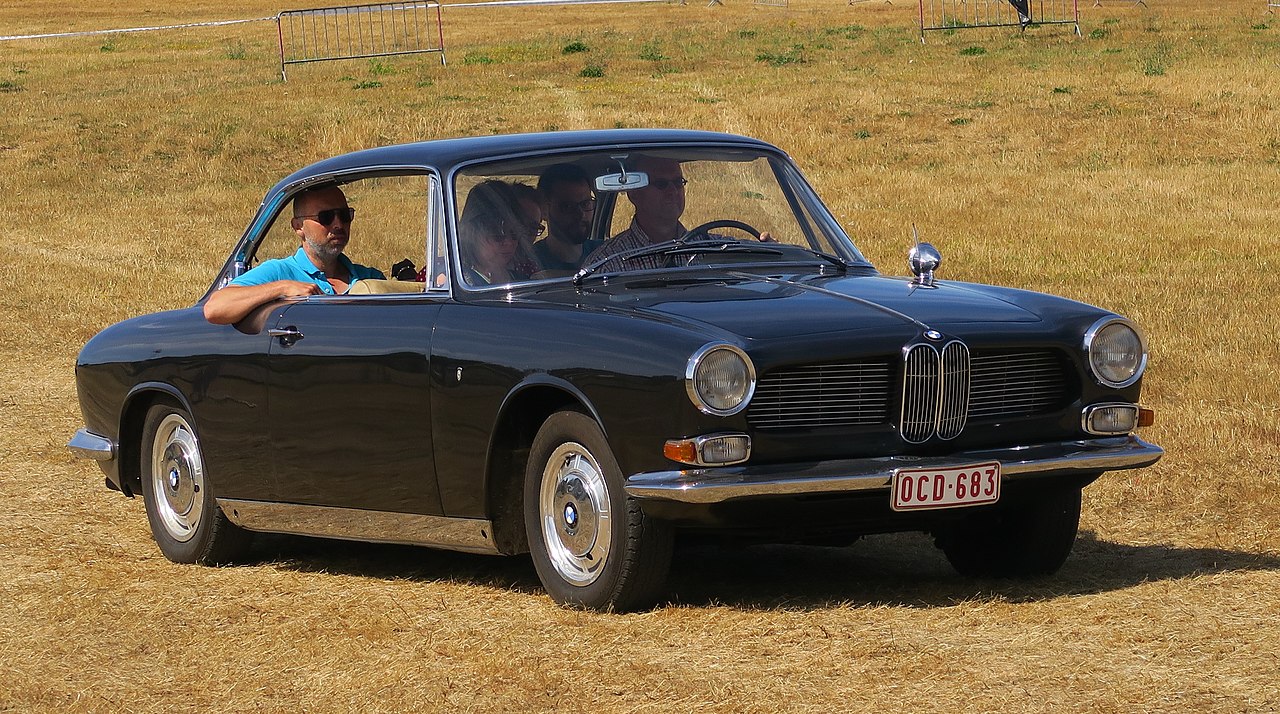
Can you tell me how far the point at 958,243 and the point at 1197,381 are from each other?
7563mm

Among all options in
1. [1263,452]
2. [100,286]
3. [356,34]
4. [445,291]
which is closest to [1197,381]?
[1263,452]

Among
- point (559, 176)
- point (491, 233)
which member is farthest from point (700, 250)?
point (491, 233)

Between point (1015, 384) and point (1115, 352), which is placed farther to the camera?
point (1115, 352)

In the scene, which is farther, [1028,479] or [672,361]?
[1028,479]

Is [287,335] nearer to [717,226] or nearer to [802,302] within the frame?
[717,226]

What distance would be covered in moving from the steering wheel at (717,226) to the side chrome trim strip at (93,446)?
274 cm

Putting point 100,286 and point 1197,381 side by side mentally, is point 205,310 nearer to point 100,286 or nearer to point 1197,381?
point 1197,381

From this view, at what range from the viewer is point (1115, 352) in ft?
20.2

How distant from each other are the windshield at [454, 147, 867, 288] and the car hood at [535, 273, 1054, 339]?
0.20 metres

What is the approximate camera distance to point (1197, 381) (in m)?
10.6

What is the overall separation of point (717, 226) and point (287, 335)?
159 cm

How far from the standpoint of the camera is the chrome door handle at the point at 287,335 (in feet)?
22.7

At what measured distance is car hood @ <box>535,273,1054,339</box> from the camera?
5750mm

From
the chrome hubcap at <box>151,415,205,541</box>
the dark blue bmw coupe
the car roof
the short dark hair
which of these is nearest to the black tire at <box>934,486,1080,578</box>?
the dark blue bmw coupe
